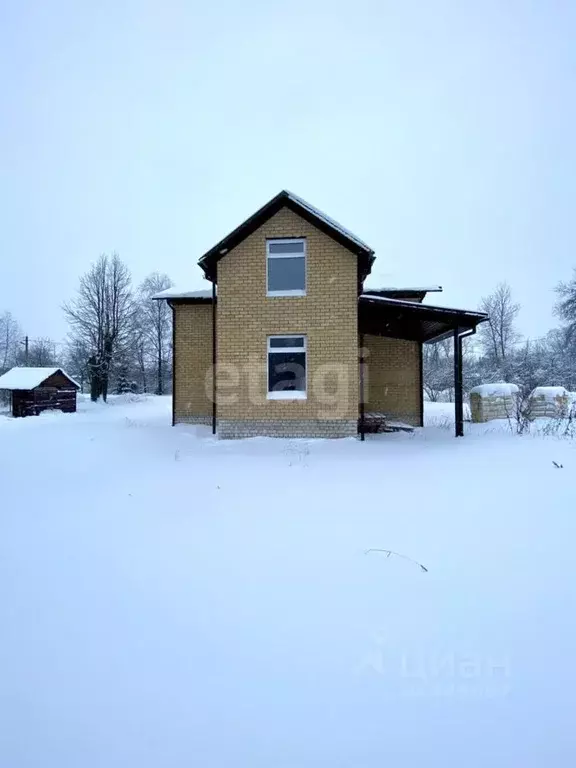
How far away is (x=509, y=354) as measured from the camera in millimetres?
34844

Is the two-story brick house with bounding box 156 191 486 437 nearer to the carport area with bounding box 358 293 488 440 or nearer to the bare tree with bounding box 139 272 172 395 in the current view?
the carport area with bounding box 358 293 488 440

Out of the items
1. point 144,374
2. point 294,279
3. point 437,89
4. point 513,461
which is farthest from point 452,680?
point 437,89

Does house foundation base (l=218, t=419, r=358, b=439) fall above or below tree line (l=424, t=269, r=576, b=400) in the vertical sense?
below

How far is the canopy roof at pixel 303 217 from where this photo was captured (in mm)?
10438

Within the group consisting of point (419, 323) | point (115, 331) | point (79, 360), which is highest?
point (115, 331)

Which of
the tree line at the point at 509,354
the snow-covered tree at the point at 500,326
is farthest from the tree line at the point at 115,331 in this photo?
the snow-covered tree at the point at 500,326

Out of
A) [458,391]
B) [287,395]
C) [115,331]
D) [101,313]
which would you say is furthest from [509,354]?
[101,313]

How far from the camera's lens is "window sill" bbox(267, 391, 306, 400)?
10.7m

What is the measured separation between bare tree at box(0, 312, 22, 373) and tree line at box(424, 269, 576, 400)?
53.4 m

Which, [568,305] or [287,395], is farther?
[568,305]

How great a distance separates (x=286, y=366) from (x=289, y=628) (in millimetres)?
8598

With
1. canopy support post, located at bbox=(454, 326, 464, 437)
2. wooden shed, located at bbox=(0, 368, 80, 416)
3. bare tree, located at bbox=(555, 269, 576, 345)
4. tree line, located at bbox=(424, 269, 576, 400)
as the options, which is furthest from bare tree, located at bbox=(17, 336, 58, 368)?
bare tree, located at bbox=(555, 269, 576, 345)

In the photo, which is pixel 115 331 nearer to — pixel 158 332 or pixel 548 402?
pixel 158 332

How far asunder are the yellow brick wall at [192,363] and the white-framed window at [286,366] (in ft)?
14.0
